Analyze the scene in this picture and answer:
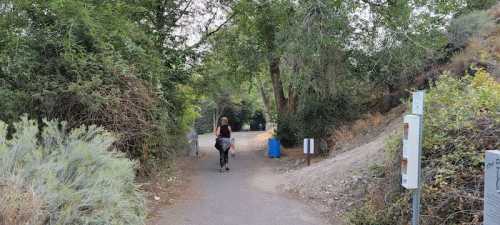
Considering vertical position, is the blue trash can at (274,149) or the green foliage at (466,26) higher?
the green foliage at (466,26)

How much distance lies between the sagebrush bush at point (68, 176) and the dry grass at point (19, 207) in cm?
2

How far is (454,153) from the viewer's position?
17.3 feet

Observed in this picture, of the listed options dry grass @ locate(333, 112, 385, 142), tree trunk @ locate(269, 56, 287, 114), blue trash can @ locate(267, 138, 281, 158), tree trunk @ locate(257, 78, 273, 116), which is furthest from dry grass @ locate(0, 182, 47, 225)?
tree trunk @ locate(257, 78, 273, 116)

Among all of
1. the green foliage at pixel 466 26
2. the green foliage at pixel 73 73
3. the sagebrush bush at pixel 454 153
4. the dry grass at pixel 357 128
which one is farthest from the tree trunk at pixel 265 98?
the sagebrush bush at pixel 454 153

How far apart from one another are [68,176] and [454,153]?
4.54m

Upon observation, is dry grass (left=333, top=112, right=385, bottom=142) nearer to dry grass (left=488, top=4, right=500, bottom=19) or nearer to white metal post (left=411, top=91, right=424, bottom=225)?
dry grass (left=488, top=4, right=500, bottom=19)

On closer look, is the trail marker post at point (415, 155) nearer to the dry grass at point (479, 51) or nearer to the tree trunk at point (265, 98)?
the dry grass at point (479, 51)

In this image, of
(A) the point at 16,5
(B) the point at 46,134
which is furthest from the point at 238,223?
(A) the point at 16,5

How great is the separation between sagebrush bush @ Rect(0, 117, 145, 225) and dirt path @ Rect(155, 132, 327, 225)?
2511 millimetres

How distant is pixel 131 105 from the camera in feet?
24.2

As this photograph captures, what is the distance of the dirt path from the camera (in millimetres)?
6883

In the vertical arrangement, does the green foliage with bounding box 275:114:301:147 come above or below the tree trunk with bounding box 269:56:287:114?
below

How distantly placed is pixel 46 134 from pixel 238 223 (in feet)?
10.7

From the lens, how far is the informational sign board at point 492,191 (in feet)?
9.24
